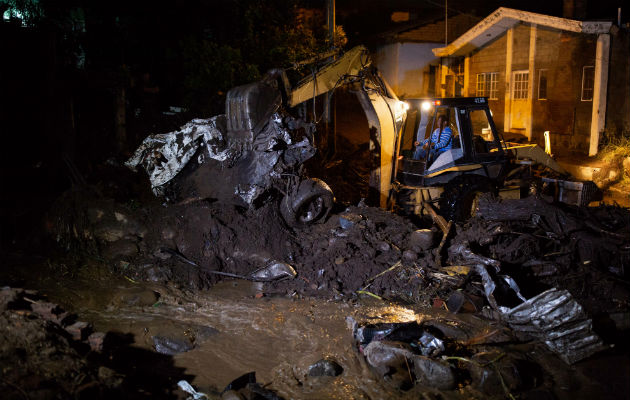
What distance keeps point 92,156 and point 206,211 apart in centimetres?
485

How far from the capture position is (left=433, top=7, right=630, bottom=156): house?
15477 millimetres

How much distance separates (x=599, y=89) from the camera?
50.6 ft

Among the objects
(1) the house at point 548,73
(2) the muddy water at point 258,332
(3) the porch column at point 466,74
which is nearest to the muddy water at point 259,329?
(2) the muddy water at point 258,332

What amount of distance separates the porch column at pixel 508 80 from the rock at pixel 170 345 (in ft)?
55.8

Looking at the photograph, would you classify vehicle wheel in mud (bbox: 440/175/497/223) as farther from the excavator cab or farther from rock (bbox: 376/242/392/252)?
rock (bbox: 376/242/392/252)

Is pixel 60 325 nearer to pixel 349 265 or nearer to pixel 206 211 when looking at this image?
pixel 206 211

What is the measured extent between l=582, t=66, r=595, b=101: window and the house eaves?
1.27 meters

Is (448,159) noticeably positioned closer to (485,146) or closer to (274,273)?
(485,146)

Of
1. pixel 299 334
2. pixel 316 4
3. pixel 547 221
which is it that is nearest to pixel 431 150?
pixel 547 221

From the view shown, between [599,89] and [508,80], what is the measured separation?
451 centimetres

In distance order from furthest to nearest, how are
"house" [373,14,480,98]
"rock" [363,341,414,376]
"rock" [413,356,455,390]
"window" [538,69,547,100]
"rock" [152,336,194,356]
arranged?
"house" [373,14,480,98] → "window" [538,69,547,100] → "rock" [152,336,194,356] → "rock" [363,341,414,376] → "rock" [413,356,455,390]

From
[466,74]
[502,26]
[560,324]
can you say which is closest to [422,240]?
[560,324]

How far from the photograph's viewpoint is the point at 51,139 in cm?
1093

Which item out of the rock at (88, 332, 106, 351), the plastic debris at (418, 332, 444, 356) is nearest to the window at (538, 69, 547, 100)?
the plastic debris at (418, 332, 444, 356)
